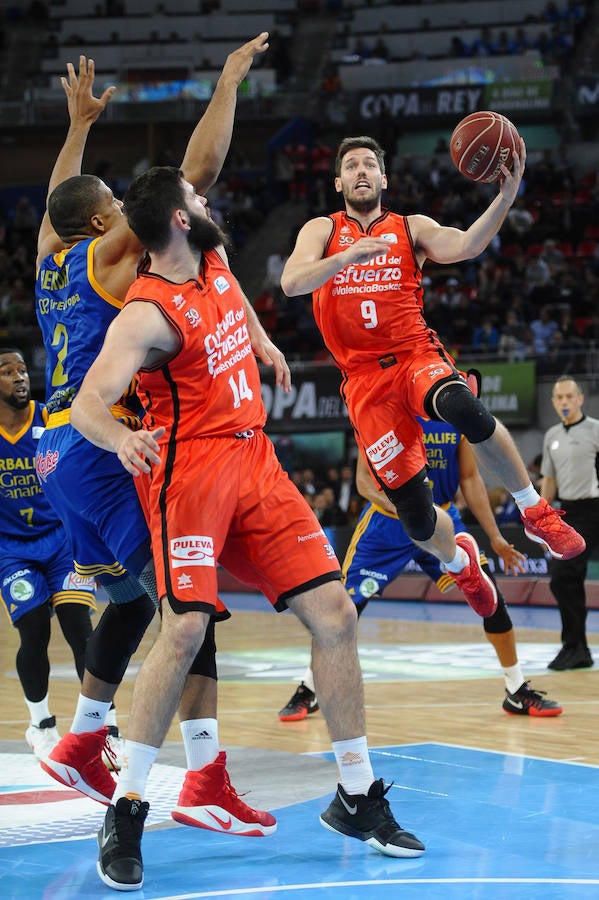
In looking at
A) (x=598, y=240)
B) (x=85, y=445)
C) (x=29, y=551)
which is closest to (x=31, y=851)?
(x=85, y=445)

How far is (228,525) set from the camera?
14.2ft

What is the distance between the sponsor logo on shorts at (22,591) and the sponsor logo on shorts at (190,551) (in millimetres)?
2535

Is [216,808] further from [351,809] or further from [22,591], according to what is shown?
[22,591]

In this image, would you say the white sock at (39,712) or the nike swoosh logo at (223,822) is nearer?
the nike swoosh logo at (223,822)

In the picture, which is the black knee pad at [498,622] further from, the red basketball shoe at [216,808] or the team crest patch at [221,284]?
the team crest patch at [221,284]

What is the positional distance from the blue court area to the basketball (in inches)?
113

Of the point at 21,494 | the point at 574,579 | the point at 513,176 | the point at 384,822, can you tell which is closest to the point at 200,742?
the point at 384,822

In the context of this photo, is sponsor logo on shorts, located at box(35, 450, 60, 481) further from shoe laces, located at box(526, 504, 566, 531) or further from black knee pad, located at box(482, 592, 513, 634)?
black knee pad, located at box(482, 592, 513, 634)

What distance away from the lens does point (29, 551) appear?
6.69 m

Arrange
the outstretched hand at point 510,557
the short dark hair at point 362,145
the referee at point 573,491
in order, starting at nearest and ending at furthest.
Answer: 1. the short dark hair at point 362,145
2. the outstretched hand at point 510,557
3. the referee at point 573,491

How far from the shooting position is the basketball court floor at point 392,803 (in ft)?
13.2

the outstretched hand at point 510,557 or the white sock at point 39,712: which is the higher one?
the outstretched hand at point 510,557

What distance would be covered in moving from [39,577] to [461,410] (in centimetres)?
247

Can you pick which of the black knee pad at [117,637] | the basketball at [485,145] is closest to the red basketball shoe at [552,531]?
the basketball at [485,145]
